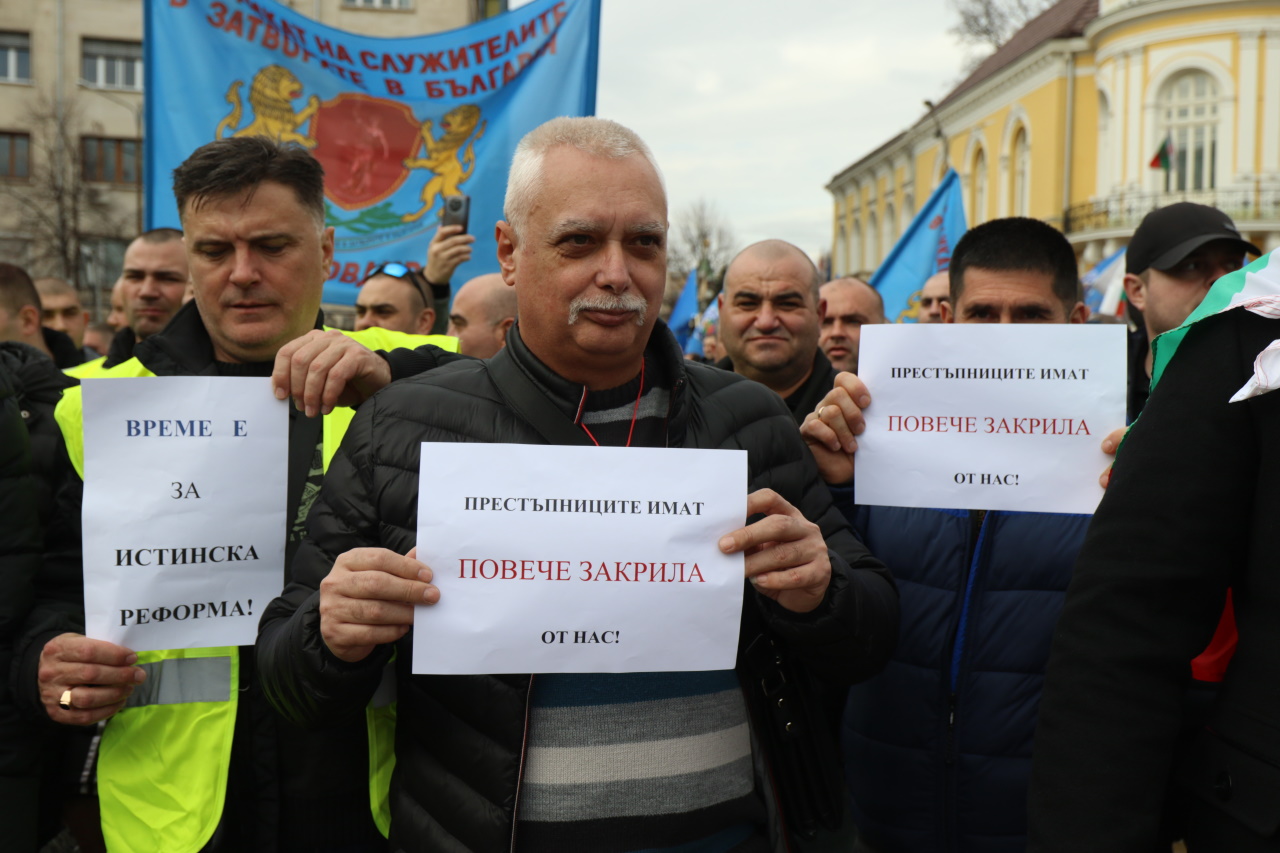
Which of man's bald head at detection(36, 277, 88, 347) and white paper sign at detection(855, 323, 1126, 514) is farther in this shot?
man's bald head at detection(36, 277, 88, 347)

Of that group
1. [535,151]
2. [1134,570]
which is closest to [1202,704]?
[1134,570]

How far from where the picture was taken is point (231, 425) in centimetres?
216

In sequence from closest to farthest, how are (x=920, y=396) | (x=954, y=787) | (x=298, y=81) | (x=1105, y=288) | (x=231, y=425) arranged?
1. (x=231, y=425)
2. (x=920, y=396)
3. (x=954, y=787)
4. (x=298, y=81)
5. (x=1105, y=288)

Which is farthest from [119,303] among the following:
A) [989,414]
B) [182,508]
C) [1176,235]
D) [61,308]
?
[1176,235]

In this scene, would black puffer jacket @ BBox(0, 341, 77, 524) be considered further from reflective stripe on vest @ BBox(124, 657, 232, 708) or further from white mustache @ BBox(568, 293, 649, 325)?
white mustache @ BBox(568, 293, 649, 325)

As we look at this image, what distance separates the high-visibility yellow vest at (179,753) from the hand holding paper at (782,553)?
79 cm

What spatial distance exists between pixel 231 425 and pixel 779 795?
4.32ft

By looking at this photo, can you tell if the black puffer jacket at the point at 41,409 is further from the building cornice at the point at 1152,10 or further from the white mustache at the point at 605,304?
the building cornice at the point at 1152,10

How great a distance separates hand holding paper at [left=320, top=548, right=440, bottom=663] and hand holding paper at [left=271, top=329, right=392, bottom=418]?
18.0 inches

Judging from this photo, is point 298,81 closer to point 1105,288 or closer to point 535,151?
point 535,151

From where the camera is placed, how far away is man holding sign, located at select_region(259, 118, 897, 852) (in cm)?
177

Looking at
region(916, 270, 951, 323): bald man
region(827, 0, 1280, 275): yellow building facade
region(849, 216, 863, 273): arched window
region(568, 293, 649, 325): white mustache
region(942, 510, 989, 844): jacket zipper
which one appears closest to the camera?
region(568, 293, 649, 325): white mustache

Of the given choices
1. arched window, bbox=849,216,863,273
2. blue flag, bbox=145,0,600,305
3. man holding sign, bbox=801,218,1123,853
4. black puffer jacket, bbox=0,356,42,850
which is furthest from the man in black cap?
arched window, bbox=849,216,863,273

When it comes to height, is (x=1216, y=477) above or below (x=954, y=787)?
above
